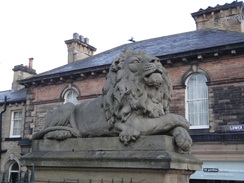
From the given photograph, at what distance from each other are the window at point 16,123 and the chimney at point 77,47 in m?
5.14

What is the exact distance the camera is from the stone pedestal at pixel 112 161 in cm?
335

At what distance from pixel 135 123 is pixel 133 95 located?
0.32 m

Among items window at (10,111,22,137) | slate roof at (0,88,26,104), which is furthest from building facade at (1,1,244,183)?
window at (10,111,22,137)

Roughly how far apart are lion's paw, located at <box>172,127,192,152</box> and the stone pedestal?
0.22 ft

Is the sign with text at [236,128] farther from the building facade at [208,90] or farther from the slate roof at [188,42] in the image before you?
the slate roof at [188,42]

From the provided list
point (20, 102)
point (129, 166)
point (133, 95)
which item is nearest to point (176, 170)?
point (129, 166)

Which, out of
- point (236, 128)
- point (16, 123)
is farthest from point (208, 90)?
point (16, 123)

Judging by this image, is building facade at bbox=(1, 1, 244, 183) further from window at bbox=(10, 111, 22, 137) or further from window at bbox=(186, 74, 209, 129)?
window at bbox=(10, 111, 22, 137)

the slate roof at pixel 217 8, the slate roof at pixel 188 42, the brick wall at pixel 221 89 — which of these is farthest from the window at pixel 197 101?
the slate roof at pixel 217 8

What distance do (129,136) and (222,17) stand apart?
17015mm

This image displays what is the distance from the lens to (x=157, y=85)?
3777 mm

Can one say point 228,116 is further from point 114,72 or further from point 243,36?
point 114,72

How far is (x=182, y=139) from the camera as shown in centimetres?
355

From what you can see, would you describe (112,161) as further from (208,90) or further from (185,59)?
(185,59)
